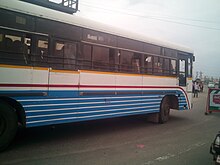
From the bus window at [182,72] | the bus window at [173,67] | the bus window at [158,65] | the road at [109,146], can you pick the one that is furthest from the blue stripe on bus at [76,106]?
the bus window at [182,72]

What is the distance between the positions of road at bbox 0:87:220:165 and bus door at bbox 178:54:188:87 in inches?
92.0

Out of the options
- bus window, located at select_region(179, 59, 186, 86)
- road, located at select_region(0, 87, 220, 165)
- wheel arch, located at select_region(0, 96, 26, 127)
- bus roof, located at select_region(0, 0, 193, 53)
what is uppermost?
bus roof, located at select_region(0, 0, 193, 53)

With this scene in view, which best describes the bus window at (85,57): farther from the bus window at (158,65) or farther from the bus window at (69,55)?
the bus window at (158,65)

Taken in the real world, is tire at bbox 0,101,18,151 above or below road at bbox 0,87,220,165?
above

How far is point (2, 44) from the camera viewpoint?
4387 millimetres

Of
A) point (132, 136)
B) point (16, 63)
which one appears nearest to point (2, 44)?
point (16, 63)

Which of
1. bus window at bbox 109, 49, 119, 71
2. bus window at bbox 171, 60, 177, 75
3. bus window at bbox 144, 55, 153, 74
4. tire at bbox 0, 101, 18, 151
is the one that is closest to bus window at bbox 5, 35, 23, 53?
tire at bbox 0, 101, 18, 151

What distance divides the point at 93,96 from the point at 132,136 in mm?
1895

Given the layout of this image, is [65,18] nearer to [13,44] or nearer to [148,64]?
[13,44]

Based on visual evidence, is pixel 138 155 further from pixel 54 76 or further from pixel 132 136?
pixel 54 76

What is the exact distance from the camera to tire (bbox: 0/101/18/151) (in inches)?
175

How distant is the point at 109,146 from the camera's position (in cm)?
539

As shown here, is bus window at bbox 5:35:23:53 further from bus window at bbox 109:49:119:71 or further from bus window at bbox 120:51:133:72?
bus window at bbox 120:51:133:72

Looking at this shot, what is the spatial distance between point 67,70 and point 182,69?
19.7 feet
